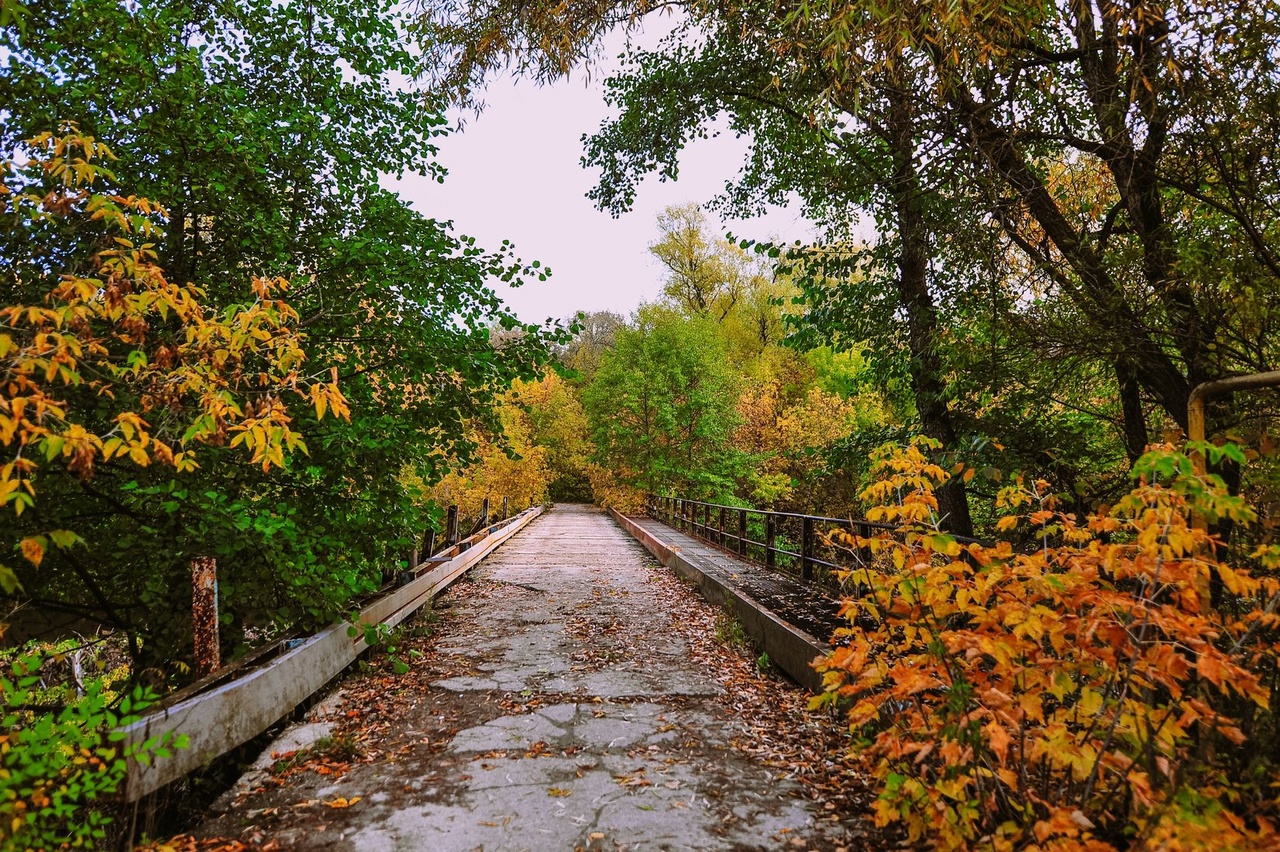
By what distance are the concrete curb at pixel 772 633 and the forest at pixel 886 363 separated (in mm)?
396

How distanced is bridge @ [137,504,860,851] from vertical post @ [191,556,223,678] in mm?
733

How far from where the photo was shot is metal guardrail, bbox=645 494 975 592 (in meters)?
8.51

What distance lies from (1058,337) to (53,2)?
27.4ft

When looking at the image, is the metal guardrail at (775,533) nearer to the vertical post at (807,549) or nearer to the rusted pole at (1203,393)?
the vertical post at (807,549)

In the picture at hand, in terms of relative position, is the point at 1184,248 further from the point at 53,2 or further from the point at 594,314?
the point at 594,314

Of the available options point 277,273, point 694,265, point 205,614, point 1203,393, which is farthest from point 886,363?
point 694,265

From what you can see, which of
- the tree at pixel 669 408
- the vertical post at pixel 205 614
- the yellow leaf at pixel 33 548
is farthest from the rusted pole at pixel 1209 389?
the tree at pixel 669 408

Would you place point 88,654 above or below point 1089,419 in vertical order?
below

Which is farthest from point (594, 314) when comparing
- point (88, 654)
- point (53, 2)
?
point (53, 2)

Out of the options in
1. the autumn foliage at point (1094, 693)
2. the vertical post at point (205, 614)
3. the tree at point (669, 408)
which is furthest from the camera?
the tree at point (669, 408)

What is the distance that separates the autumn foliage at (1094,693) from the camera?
230 centimetres

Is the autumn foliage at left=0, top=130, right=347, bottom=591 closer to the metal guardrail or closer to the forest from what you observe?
the forest

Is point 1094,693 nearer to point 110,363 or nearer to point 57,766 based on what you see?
point 57,766

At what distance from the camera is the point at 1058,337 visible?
5.68 meters
